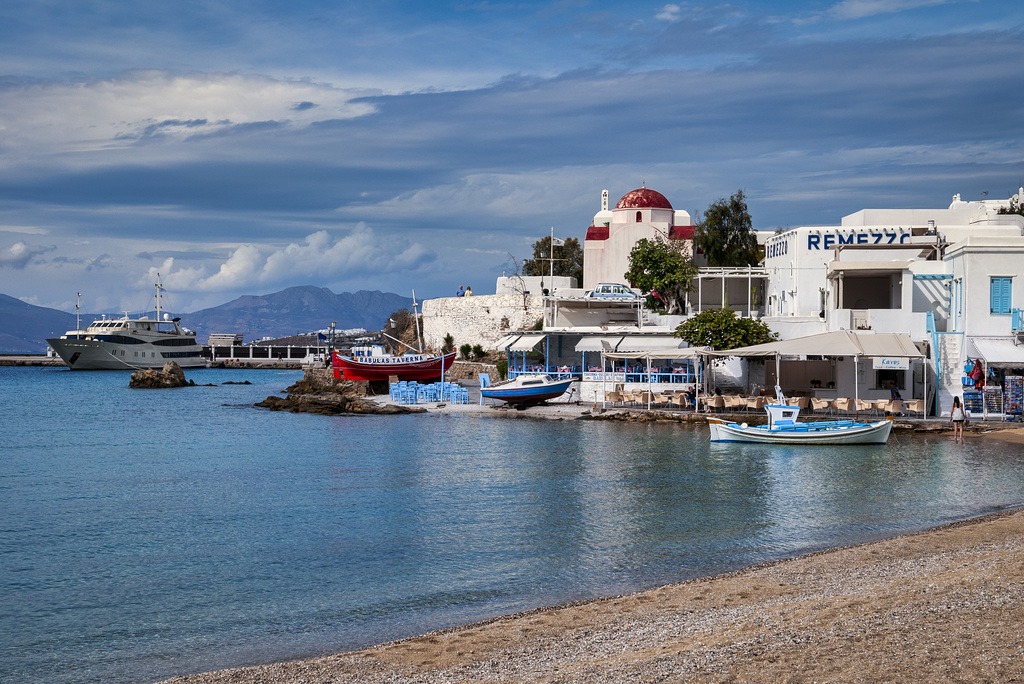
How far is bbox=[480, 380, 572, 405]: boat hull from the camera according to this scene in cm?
3525

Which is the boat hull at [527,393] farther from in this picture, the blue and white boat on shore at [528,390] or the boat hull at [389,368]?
the boat hull at [389,368]

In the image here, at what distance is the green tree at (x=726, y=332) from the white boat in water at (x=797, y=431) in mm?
7939

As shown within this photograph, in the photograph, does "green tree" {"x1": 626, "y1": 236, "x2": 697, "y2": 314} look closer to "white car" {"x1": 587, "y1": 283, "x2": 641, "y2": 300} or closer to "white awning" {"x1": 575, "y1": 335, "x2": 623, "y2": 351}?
"white car" {"x1": 587, "y1": 283, "x2": 641, "y2": 300}

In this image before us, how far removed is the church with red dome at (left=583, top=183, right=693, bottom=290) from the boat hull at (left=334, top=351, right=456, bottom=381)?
10.6 meters

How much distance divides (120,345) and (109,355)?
6.54ft

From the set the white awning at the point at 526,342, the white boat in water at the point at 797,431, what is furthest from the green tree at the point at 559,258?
the white boat in water at the point at 797,431

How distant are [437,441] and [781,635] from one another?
65.0ft

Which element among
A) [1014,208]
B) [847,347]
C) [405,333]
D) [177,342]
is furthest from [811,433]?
[177,342]

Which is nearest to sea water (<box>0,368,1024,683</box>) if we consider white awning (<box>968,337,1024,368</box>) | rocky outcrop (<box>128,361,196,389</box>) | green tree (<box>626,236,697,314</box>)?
white awning (<box>968,337,1024,368</box>)

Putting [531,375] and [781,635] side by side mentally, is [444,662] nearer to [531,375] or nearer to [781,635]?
[781,635]

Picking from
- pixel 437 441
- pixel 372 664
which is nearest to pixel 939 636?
pixel 372 664

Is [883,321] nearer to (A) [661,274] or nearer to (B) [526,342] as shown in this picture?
(B) [526,342]

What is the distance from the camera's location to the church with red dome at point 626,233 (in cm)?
5184

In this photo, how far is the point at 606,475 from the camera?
20.8m
